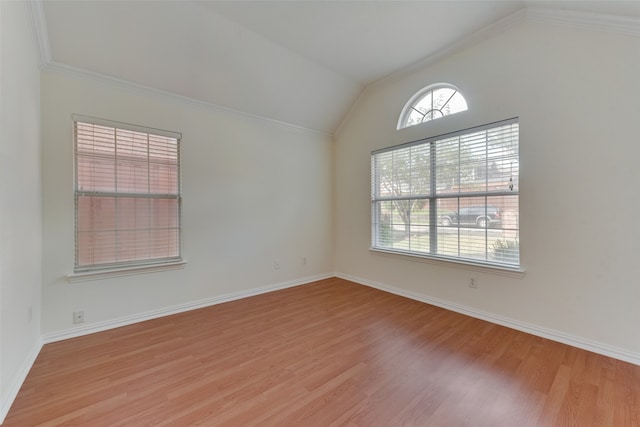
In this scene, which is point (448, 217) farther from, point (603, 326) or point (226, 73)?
point (226, 73)

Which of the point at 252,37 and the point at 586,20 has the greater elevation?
the point at 252,37

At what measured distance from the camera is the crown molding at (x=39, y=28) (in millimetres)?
1964

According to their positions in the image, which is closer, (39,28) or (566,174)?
(39,28)

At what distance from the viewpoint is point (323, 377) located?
6.13 feet

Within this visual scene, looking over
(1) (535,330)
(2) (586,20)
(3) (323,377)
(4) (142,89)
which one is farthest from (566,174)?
(4) (142,89)

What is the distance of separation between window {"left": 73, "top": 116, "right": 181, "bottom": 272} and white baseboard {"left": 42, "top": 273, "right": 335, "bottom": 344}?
57cm

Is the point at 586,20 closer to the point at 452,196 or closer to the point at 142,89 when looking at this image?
the point at 452,196

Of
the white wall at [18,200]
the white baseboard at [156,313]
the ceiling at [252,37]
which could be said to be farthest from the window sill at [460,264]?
the white wall at [18,200]

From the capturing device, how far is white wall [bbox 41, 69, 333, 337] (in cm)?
242

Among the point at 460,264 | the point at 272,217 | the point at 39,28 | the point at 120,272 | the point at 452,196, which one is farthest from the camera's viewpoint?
the point at 272,217

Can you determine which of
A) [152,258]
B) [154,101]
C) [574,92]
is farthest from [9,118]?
[574,92]

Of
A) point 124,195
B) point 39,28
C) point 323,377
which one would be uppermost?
point 39,28

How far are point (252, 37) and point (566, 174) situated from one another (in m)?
3.44

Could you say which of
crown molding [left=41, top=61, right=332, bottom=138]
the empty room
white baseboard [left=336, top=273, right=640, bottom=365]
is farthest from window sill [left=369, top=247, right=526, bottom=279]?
crown molding [left=41, top=61, right=332, bottom=138]
